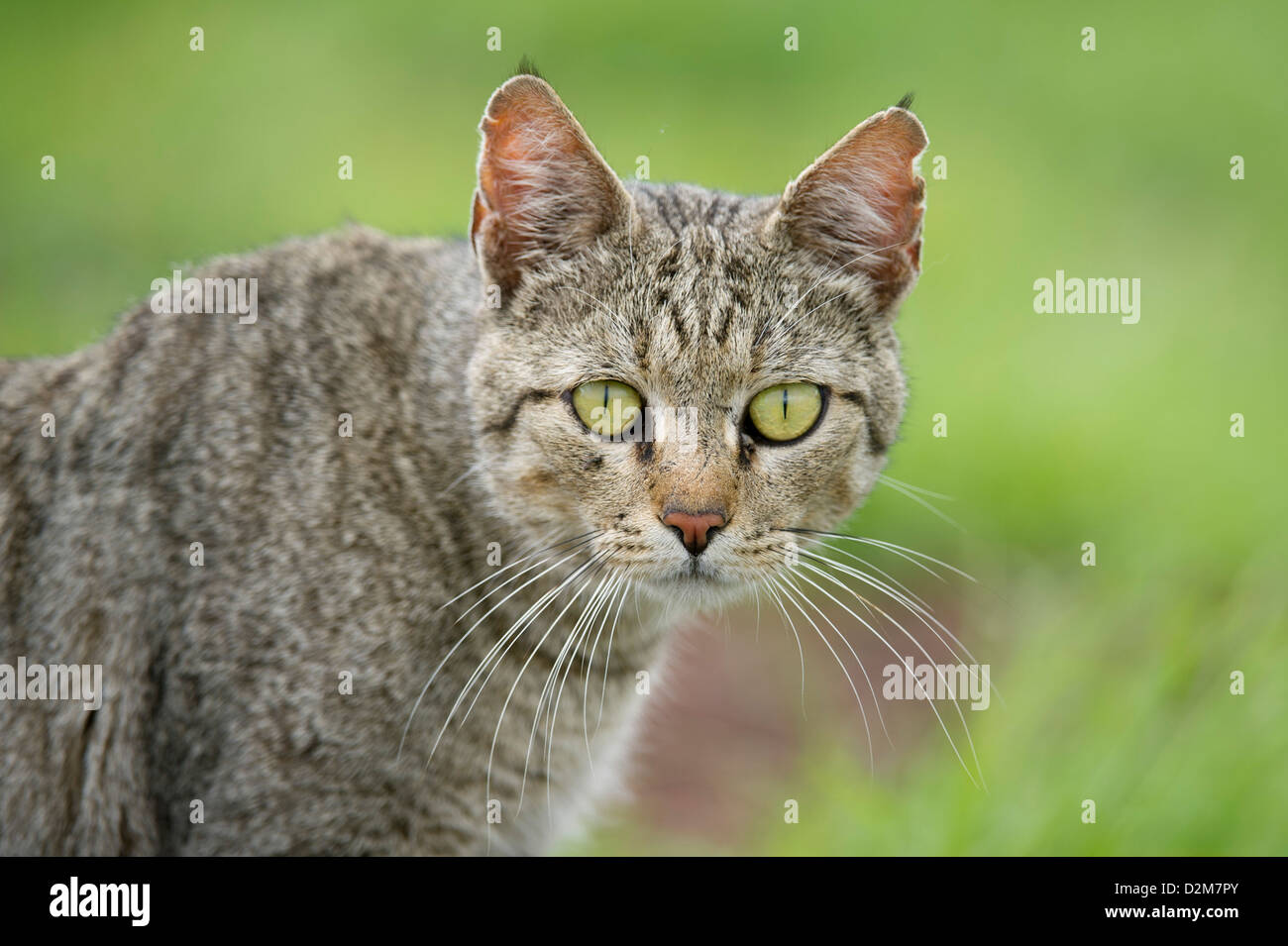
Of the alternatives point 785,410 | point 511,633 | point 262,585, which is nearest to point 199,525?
point 262,585

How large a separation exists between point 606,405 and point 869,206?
88 centimetres

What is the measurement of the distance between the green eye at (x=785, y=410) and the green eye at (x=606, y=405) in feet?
1.01

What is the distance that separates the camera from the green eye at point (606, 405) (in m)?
3.20

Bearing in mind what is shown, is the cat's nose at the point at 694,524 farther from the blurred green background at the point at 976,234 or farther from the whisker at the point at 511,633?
the blurred green background at the point at 976,234

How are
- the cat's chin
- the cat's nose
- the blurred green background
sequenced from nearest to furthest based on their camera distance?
the cat's nose → the cat's chin → the blurred green background

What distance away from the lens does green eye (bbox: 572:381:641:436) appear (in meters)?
3.20

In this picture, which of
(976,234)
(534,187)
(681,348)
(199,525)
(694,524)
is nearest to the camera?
(694,524)

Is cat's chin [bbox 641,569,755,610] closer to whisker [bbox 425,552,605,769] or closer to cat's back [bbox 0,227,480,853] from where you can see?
whisker [bbox 425,552,605,769]

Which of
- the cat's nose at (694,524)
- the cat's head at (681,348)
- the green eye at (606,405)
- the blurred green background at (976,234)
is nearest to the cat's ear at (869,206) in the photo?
the cat's head at (681,348)

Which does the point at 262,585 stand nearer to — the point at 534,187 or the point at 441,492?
the point at 441,492

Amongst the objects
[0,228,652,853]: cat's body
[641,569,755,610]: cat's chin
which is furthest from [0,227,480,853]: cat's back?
[641,569,755,610]: cat's chin

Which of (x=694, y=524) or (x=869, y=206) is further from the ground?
(x=869, y=206)

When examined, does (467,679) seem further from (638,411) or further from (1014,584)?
(1014,584)

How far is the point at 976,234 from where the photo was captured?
849 cm
